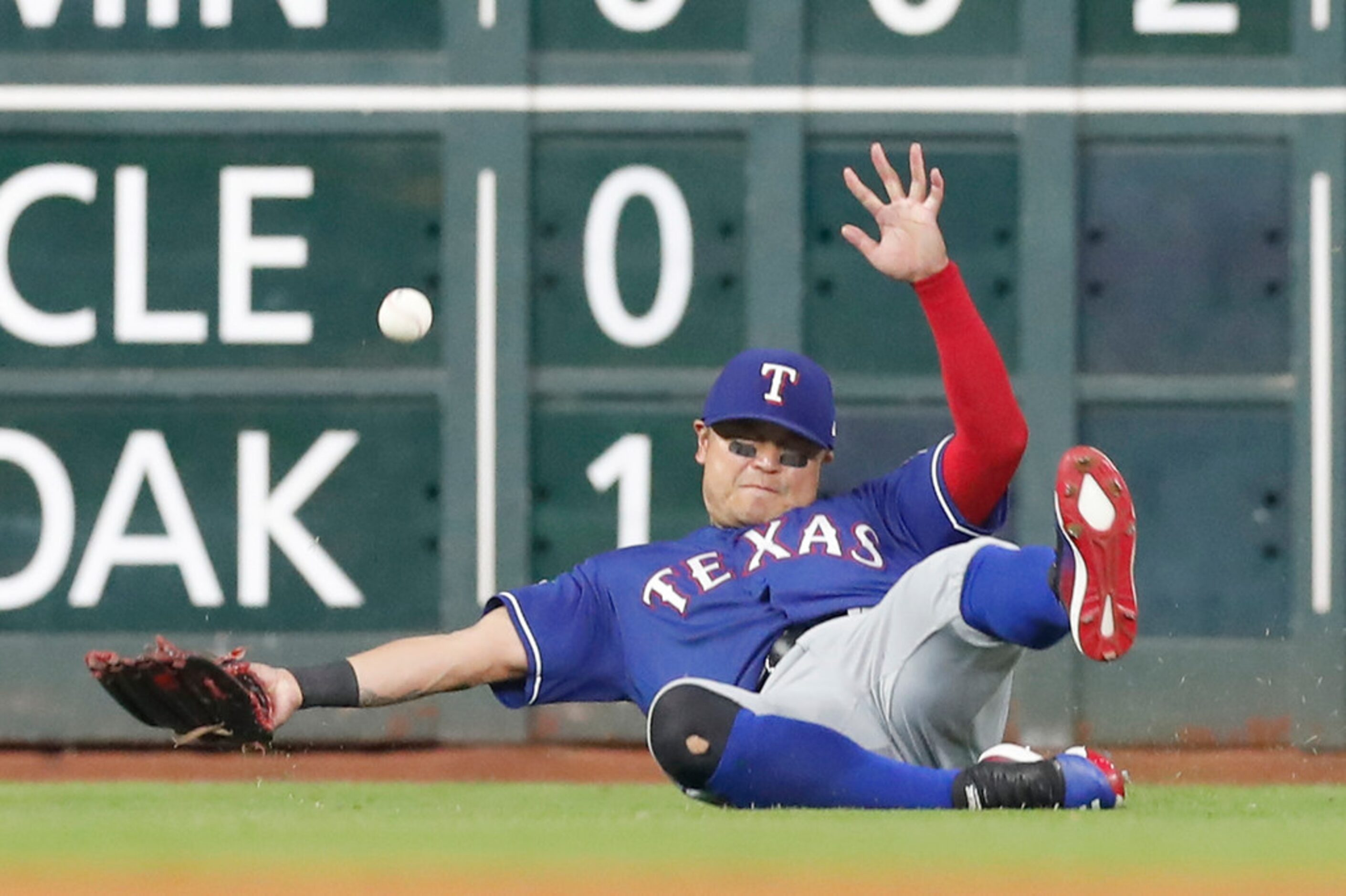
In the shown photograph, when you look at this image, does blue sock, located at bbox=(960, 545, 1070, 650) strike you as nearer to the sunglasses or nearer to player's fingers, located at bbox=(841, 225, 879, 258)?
player's fingers, located at bbox=(841, 225, 879, 258)

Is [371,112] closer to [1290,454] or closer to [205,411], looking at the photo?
[205,411]

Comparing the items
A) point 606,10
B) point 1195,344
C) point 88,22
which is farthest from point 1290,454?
point 88,22

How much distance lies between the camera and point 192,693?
12.7ft

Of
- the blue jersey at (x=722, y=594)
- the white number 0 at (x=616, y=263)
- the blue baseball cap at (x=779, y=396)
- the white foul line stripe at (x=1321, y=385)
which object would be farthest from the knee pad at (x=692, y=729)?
the white foul line stripe at (x=1321, y=385)

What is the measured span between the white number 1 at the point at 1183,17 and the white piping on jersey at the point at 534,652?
2.44 m

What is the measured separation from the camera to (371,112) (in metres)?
5.84

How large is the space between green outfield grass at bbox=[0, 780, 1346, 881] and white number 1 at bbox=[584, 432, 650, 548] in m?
1.29

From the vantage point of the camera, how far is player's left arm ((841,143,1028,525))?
4020mm

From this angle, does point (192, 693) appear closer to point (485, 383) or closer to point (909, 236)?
point (909, 236)

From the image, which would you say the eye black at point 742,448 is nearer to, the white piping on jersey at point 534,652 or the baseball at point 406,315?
the white piping on jersey at point 534,652

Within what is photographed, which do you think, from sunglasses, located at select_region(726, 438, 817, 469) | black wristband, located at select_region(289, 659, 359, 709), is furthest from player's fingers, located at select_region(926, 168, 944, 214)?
black wristband, located at select_region(289, 659, 359, 709)

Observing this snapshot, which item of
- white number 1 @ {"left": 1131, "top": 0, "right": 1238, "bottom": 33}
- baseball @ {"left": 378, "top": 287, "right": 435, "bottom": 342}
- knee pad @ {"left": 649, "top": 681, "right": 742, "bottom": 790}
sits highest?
white number 1 @ {"left": 1131, "top": 0, "right": 1238, "bottom": 33}

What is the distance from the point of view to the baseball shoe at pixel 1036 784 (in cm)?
375

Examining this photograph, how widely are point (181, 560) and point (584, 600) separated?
1.70 metres
